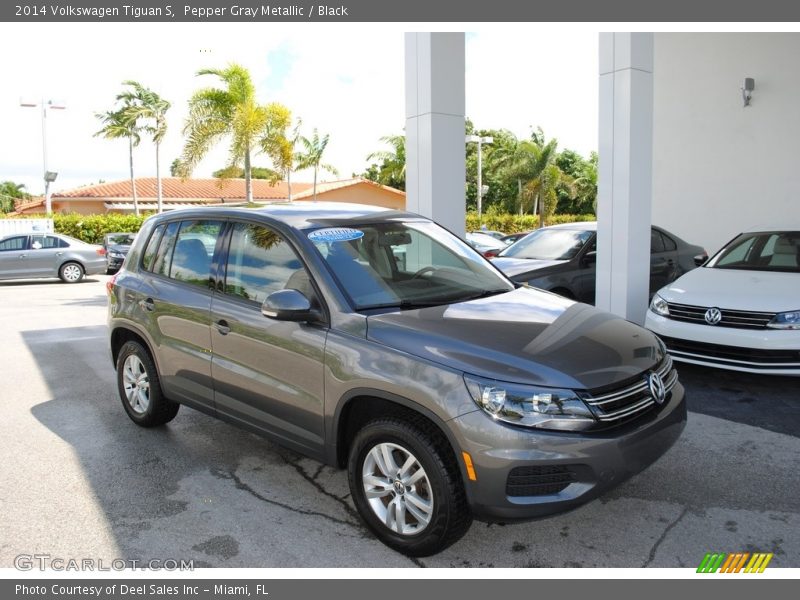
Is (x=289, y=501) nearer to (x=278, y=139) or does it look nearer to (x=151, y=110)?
(x=278, y=139)

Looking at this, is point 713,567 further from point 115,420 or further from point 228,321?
point 115,420

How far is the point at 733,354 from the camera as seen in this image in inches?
230

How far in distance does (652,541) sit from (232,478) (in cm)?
252

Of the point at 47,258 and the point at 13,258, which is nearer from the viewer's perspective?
the point at 13,258

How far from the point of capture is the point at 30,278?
17938 millimetres

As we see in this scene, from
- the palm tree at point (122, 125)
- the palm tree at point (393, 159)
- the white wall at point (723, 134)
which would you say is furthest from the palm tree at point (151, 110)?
the white wall at point (723, 134)

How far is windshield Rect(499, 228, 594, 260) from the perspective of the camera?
879cm

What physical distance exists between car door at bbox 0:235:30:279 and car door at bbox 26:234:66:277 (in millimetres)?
143

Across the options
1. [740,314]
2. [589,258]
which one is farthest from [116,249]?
[740,314]

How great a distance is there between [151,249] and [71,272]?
15035 mm

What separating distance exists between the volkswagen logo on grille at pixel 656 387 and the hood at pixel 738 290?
9.50ft

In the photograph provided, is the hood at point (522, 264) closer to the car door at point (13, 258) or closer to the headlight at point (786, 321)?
the headlight at point (786, 321)

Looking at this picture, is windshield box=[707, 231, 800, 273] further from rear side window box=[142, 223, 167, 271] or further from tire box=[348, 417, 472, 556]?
rear side window box=[142, 223, 167, 271]
